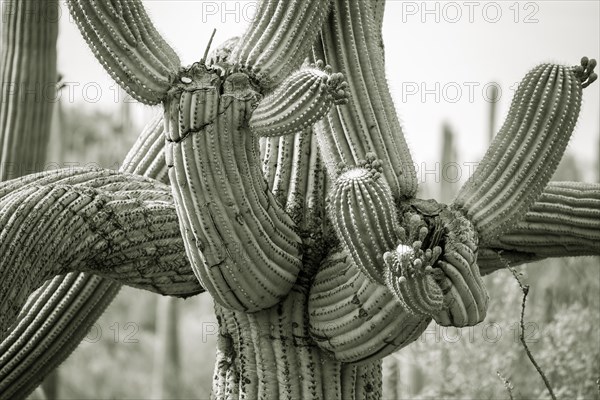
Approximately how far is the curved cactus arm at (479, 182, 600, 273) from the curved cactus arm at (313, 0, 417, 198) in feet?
2.52

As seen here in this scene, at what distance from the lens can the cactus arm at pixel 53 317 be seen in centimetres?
573

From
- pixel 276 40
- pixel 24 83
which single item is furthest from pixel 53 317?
pixel 276 40

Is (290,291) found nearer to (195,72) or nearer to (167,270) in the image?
(167,270)

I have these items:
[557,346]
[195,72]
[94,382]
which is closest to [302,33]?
[195,72]

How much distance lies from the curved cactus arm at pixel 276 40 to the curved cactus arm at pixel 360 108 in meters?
0.30

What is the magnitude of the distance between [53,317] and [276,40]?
201cm

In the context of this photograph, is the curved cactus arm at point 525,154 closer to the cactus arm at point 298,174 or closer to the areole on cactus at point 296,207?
the areole on cactus at point 296,207

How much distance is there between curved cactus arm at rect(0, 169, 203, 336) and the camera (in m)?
4.63

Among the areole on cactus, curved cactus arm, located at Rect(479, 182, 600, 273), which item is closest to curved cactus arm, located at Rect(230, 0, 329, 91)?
the areole on cactus

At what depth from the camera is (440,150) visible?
15.4 metres

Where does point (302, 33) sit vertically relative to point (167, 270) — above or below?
above

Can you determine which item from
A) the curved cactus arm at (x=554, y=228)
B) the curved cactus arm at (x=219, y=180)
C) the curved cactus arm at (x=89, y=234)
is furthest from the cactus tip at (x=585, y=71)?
the curved cactus arm at (x=89, y=234)

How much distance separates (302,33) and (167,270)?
119cm

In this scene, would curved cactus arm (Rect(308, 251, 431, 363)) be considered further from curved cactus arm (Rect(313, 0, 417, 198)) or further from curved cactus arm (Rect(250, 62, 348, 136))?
curved cactus arm (Rect(250, 62, 348, 136))
